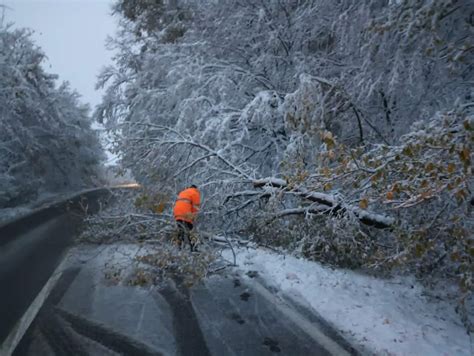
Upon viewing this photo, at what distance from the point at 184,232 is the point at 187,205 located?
63 centimetres

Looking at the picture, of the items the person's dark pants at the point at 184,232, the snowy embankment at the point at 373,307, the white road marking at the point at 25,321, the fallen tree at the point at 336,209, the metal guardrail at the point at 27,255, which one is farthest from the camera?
the person's dark pants at the point at 184,232

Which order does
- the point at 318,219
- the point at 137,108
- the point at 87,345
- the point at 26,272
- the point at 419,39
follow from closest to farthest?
the point at 87,345 → the point at 419,39 → the point at 318,219 → the point at 26,272 → the point at 137,108

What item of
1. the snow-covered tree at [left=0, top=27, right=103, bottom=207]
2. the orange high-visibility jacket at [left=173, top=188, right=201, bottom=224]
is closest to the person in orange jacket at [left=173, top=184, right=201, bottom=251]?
the orange high-visibility jacket at [left=173, top=188, right=201, bottom=224]

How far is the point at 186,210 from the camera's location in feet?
25.5

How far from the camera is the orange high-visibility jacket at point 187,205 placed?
304 inches

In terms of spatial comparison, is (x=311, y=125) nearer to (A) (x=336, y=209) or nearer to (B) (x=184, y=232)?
(A) (x=336, y=209)

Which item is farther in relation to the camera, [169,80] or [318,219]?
[169,80]

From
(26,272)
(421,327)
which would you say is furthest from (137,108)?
(421,327)

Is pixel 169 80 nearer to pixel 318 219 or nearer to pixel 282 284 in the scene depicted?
pixel 318 219

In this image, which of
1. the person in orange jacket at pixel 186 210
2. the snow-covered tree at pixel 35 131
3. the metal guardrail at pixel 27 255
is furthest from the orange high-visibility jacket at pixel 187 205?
the snow-covered tree at pixel 35 131

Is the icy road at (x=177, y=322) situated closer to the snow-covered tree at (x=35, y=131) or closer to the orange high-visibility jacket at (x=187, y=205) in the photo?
the orange high-visibility jacket at (x=187, y=205)

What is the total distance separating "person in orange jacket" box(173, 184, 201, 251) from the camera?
7676 mm

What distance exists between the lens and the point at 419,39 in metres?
5.65

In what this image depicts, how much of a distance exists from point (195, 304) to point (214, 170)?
393 centimetres
